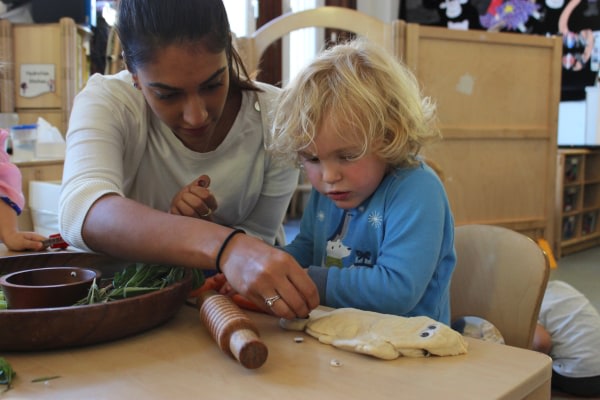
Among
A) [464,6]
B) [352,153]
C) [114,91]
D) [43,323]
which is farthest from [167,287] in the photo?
[464,6]

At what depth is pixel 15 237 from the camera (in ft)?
4.23

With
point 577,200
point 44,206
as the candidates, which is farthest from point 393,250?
point 577,200

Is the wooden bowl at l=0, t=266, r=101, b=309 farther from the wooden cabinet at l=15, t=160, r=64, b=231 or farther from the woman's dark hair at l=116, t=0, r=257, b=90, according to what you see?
the wooden cabinet at l=15, t=160, r=64, b=231

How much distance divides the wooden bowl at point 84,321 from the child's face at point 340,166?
0.34 m

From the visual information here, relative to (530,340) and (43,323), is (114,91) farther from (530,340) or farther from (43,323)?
(530,340)

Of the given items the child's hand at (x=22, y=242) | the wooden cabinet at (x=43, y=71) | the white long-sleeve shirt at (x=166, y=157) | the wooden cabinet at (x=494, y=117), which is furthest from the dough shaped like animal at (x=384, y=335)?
the wooden cabinet at (x=43, y=71)

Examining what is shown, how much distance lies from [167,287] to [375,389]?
292 millimetres

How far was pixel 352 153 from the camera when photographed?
992 millimetres

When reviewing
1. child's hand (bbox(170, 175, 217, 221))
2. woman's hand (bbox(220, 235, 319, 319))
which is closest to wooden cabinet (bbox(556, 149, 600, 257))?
child's hand (bbox(170, 175, 217, 221))

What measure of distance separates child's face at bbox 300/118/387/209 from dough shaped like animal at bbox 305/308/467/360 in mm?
293

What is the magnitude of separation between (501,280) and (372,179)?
0.33m

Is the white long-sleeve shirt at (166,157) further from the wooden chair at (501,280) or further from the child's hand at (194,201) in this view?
the wooden chair at (501,280)

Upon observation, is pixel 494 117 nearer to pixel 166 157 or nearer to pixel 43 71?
pixel 43 71

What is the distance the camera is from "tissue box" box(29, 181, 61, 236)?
2.44 m
